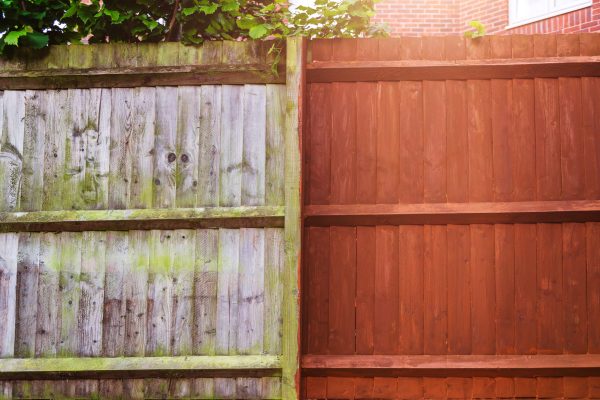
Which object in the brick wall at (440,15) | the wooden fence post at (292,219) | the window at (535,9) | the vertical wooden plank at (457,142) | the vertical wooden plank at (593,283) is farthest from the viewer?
the brick wall at (440,15)

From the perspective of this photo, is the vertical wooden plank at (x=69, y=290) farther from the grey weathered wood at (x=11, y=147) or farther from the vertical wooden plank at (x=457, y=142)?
the vertical wooden plank at (x=457, y=142)

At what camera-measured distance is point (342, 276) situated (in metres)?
3.97

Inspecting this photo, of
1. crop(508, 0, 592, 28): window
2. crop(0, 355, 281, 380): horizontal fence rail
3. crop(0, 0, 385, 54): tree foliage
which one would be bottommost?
crop(0, 355, 281, 380): horizontal fence rail

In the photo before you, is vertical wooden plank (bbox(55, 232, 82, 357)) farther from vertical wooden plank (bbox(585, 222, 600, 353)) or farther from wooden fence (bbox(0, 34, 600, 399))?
vertical wooden plank (bbox(585, 222, 600, 353))

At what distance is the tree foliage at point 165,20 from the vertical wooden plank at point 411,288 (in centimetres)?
156

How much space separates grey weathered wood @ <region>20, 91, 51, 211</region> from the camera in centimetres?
397

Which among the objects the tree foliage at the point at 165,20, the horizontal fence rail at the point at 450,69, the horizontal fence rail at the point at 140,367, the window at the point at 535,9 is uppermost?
the window at the point at 535,9

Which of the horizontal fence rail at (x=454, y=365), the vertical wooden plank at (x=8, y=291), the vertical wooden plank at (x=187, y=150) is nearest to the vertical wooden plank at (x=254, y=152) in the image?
→ the vertical wooden plank at (x=187, y=150)

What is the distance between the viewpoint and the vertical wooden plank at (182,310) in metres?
3.86

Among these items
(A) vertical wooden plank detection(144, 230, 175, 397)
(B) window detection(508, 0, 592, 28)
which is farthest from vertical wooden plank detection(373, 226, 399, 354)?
(B) window detection(508, 0, 592, 28)

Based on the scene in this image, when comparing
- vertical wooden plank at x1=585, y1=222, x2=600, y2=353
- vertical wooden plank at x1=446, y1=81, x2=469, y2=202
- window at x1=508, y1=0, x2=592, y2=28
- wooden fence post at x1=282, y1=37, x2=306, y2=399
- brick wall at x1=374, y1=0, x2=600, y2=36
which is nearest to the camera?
wooden fence post at x1=282, y1=37, x2=306, y2=399

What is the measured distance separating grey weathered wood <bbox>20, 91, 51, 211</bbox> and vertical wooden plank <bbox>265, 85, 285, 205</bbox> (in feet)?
5.06

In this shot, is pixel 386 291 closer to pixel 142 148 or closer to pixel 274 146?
pixel 274 146

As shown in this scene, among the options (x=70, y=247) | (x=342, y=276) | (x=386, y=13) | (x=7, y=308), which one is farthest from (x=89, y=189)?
(x=386, y=13)
